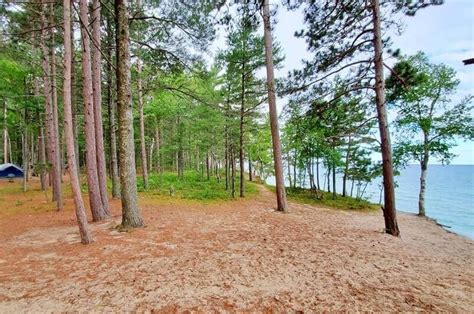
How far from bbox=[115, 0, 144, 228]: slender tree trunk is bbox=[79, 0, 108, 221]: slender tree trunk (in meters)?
1.06

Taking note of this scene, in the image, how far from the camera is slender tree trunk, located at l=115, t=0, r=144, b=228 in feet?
18.5

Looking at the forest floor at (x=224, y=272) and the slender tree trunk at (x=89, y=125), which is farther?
the slender tree trunk at (x=89, y=125)

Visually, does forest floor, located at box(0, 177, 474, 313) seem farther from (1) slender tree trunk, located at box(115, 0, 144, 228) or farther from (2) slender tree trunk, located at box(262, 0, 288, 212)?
(2) slender tree trunk, located at box(262, 0, 288, 212)

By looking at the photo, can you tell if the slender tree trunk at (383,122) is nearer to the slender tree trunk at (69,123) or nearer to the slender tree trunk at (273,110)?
the slender tree trunk at (273,110)

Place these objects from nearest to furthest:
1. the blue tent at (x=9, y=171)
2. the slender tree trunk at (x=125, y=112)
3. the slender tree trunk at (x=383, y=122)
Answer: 1. the slender tree trunk at (x=125, y=112)
2. the slender tree trunk at (x=383, y=122)
3. the blue tent at (x=9, y=171)

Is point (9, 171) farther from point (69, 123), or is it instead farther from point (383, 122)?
point (383, 122)

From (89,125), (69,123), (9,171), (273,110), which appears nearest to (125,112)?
(69,123)

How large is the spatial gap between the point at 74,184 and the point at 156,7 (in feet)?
18.1

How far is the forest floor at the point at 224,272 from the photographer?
2.63 meters

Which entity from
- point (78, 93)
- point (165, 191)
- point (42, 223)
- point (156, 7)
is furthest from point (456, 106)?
point (78, 93)

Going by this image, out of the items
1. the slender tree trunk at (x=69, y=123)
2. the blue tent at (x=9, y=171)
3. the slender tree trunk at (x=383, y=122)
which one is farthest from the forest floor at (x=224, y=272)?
the blue tent at (x=9, y=171)

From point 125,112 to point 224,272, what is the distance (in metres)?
4.46

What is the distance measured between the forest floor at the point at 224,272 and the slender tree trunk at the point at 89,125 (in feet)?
3.27

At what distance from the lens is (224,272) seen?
3412 mm
